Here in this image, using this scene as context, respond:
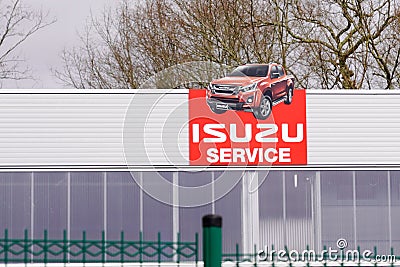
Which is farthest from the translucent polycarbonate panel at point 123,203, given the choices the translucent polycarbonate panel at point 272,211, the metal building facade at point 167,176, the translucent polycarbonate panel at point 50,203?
the translucent polycarbonate panel at point 272,211

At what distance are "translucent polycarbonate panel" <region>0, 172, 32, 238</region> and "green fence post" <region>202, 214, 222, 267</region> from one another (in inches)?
611

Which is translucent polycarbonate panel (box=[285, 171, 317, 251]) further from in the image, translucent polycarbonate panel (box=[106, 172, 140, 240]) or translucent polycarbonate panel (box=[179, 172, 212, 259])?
translucent polycarbonate panel (box=[106, 172, 140, 240])

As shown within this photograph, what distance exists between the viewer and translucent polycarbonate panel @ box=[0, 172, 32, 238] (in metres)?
22.5

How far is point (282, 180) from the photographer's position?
23.2m

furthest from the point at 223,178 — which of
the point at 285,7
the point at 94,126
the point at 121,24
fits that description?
the point at 121,24

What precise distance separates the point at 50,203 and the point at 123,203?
5.68ft

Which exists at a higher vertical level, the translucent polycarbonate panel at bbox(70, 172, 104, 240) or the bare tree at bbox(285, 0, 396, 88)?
the bare tree at bbox(285, 0, 396, 88)

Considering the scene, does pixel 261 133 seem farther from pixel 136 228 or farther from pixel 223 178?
pixel 136 228

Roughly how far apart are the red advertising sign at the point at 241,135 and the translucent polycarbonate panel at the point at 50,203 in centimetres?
319

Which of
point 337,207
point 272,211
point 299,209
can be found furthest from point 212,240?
point 337,207

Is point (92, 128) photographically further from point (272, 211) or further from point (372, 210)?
point (372, 210)

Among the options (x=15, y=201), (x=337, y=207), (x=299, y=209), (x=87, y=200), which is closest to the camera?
(x=15, y=201)

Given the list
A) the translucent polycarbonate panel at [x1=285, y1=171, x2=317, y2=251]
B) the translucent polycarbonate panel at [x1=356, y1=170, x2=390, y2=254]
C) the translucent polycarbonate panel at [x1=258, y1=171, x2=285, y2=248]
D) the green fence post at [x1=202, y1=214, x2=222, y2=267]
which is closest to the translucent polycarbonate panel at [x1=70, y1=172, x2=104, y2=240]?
the translucent polycarbonate panel at [x1=258, y1=171, x2=285, y2=248]

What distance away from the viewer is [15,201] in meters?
22.5
